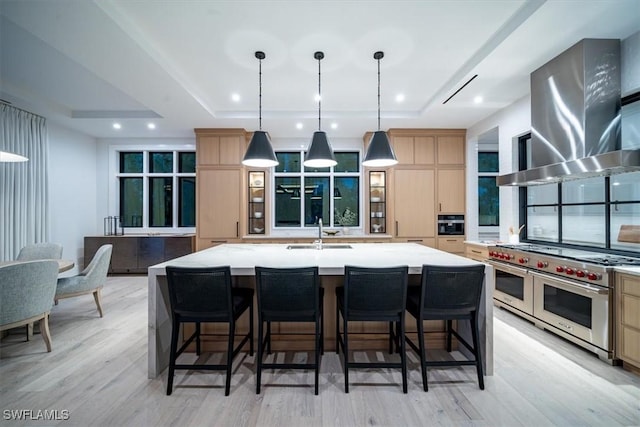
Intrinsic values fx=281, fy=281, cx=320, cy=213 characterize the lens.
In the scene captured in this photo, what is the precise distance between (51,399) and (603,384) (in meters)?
3.99

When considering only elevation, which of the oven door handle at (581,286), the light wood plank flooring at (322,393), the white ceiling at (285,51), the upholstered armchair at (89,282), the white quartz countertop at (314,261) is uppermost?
the white ceiling at (285,51)

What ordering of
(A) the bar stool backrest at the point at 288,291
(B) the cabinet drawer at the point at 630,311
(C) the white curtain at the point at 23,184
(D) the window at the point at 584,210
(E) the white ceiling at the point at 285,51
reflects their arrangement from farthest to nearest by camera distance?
(C) the white curtain at the point at 23,184 < (D) the window at the point at 584,210 < (E) the white ceiling at the point at 285,51 < (B) the cabinet drawer at the point at 630,311 < (A) the bar stool backrest at the point at 288,291

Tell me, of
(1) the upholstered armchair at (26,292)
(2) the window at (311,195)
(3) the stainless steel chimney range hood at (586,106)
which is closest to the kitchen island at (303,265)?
(1) the upholstered armchair at (26,292)

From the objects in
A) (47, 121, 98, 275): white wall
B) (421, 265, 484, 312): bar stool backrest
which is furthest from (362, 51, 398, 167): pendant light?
(47, 121, 98, 275): white wall

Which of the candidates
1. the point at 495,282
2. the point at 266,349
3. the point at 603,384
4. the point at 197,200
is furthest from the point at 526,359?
the point at 197,200

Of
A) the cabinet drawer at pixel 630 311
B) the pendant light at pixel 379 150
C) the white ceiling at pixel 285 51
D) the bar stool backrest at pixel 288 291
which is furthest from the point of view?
the pendant light at pixel 379 150

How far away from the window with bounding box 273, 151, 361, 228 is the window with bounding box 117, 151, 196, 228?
6.54ft

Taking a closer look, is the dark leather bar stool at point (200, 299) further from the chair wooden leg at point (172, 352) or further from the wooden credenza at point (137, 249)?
the wooden credenza at point (137, 249)

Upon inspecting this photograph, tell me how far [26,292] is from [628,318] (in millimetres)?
4946

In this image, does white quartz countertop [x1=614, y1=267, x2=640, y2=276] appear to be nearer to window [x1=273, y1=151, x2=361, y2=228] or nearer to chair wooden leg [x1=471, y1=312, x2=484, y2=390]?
chair wooden leg [x1=471, y1=312, x2=484, y2=390]

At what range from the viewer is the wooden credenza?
5.46 m

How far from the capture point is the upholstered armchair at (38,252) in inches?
140

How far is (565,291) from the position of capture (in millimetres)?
2688

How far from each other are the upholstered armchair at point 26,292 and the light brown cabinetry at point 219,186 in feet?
8.38
